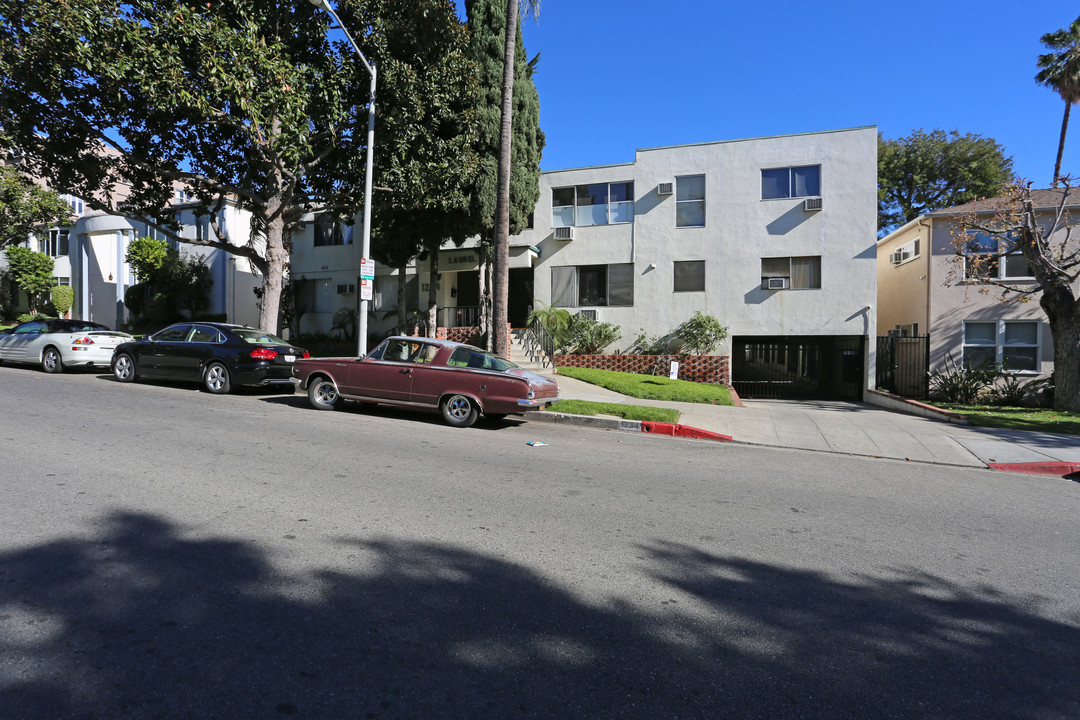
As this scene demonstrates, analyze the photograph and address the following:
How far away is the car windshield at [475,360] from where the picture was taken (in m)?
10.2

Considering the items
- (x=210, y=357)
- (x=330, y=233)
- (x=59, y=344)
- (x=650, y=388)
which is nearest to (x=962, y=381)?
(x=650, y=388)

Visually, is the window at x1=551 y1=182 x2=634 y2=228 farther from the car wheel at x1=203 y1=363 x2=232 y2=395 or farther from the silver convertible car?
the silver convertible car

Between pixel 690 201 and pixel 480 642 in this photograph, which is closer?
pixel 480 642

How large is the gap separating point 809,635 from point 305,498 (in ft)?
13.7

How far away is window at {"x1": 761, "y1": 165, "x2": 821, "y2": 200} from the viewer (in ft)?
65.1

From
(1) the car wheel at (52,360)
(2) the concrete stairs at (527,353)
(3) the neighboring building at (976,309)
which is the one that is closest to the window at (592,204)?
(2) the concrete stairs at (527,353)

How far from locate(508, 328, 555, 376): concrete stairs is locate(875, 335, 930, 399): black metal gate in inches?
442

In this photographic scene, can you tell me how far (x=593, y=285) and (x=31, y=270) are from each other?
105 ft

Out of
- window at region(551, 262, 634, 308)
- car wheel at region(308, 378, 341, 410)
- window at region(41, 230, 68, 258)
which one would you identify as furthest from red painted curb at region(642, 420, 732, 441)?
window at region(41, 230, 68, 258)

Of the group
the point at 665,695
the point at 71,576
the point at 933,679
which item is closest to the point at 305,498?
the point at 71,576

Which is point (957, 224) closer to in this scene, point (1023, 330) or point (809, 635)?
point (1023, 330)

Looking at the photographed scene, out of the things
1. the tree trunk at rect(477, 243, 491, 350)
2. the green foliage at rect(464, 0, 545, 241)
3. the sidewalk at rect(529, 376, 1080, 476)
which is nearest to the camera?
the sidewalk at rect(529, 376, 1080, 476)

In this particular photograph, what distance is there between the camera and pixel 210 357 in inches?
480

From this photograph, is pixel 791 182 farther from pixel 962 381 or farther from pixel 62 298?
pixel 62 298
